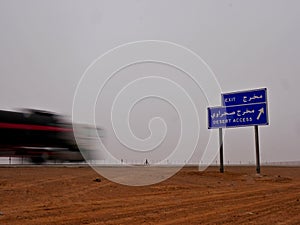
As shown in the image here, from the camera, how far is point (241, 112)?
2656 cm

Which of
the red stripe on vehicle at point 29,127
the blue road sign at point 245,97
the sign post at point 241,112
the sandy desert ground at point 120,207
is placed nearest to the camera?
the sandy desert ground at point 120,207

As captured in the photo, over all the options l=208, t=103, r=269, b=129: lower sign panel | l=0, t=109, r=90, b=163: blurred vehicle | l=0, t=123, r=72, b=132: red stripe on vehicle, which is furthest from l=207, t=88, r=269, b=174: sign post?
l=0, t=123, r=72, b=132: red stripe on vehicle

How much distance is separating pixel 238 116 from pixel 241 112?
13.9 inches

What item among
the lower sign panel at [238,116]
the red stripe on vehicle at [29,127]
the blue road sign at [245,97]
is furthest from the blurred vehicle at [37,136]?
the blue road sign at [245,97]

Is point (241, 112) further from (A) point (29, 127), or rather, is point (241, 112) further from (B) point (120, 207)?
(B) point (120, 207)

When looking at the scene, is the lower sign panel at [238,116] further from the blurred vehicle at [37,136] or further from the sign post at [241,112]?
the blurred vehicle at [37,136]

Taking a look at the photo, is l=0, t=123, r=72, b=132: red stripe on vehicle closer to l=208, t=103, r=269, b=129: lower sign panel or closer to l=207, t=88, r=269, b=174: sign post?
l=208, t=103, r=269, b=129: lower sign panel

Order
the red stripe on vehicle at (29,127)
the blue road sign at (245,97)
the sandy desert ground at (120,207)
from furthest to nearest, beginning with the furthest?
the blue road sign at (245,97)
the red stripe on vehicle at (29,127)
the sandy desert ground at (120,207)

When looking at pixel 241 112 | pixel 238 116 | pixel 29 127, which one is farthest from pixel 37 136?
pixel 241 112

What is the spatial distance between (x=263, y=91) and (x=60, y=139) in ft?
48.1

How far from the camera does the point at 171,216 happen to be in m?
8.16

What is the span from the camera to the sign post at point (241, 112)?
25.6 m

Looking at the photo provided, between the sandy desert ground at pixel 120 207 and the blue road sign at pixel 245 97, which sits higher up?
the blue road sign at pixel 245 97

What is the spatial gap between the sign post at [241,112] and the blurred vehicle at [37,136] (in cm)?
1080
